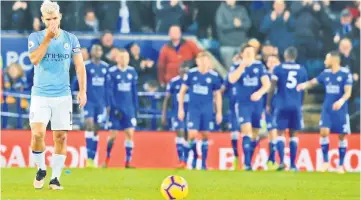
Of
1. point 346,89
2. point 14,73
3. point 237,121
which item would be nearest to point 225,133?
point 237,121

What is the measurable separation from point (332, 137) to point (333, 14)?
2890mm

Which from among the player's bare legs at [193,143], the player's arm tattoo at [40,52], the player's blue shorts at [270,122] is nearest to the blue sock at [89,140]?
the player's bare legs at [193,143]

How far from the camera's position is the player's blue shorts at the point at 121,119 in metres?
20.3

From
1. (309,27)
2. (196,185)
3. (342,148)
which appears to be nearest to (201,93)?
(342,148)

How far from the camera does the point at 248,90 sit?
19.9 metres

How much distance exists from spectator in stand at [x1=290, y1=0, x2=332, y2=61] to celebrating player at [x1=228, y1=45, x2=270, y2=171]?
2970mm

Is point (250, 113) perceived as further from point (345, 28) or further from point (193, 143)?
point (345, 28)

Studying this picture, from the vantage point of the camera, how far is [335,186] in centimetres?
1553

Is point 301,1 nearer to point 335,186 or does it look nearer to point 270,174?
point 270,174

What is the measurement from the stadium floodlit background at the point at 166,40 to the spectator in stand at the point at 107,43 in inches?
0.8

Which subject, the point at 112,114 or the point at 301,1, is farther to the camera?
the point at 301,1

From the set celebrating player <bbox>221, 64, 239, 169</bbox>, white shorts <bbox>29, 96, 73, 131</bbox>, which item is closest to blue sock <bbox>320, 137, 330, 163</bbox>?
celebrating player <bbox>221, 64, 239, 169</bbox>

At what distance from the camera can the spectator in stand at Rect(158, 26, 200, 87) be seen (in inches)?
876

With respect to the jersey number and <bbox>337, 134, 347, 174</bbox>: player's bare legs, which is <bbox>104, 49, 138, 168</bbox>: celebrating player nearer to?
the jersey number
